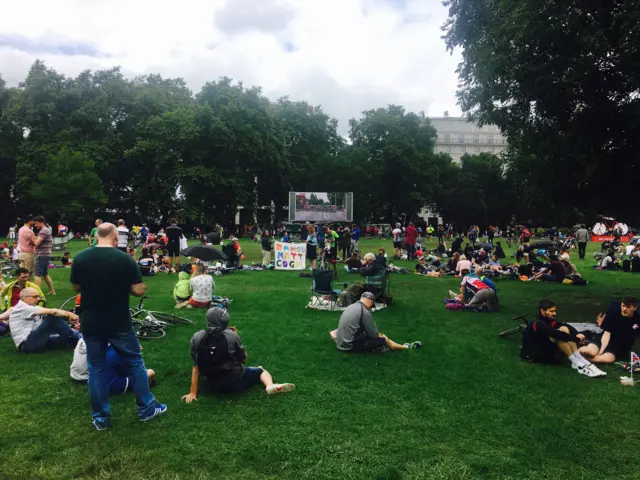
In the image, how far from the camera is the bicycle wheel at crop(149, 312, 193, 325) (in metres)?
9.50

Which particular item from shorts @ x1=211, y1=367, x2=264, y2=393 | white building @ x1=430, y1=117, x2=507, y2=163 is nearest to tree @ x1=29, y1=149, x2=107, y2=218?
shorts @ x1=211, y1=367, x2=264, y2=393

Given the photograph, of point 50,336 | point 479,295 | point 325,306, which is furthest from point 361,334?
point 50,336

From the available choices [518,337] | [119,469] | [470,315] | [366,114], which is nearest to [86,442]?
[119,469]

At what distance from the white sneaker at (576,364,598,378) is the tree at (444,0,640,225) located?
4387 mm

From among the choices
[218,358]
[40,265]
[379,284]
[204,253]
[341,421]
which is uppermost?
[204,253]

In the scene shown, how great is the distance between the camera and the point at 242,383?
589 cm

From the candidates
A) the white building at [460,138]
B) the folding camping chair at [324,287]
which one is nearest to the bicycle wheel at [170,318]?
the folding camping chair at [324,287]

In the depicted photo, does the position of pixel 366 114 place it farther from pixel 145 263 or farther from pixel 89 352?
pixel 89 352

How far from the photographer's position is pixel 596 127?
33.0 ft

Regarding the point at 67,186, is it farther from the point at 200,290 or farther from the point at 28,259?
the point at 200,290

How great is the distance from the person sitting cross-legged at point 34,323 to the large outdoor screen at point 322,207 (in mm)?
30884

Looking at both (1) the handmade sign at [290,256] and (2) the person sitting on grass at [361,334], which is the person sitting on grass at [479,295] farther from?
(1) the handmade sign at [290,256]

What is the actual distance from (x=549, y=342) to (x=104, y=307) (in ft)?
19.5

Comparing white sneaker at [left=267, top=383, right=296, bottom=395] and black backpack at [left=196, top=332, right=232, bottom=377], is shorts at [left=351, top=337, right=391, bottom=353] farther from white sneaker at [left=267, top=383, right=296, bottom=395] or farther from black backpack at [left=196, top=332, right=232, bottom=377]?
black backpack at [left=196, top=332, right=232, bottom=377]
